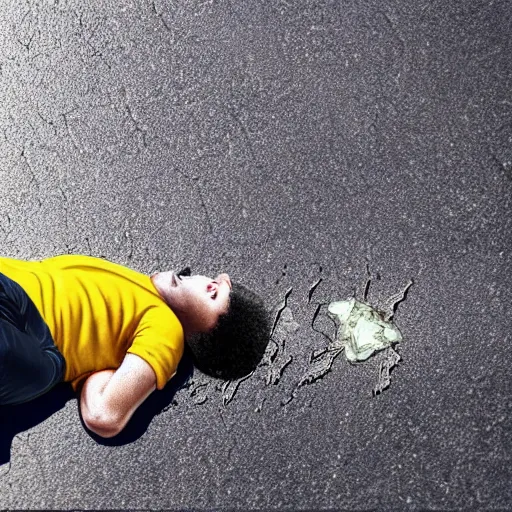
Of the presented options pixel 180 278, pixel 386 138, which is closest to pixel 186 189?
pixel 180 278

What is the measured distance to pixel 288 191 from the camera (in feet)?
7.67

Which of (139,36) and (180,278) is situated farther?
(139,36)

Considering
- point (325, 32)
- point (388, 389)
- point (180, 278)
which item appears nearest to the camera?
point (388, 389)

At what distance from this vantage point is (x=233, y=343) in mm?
2234

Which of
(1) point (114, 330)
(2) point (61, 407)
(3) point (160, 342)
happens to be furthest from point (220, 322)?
(2) point (61, 407)

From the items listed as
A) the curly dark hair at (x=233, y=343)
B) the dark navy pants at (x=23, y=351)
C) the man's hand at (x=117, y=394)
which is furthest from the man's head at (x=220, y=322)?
the dark navy pants at (x=23, y=351)

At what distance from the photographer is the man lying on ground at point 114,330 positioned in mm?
2133

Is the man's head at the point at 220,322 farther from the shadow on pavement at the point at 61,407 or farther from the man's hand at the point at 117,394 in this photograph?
the man's hand at the point at 117,394

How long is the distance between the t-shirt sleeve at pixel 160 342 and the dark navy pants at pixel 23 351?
0.76ft

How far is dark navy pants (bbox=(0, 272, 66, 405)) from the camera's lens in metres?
2.02

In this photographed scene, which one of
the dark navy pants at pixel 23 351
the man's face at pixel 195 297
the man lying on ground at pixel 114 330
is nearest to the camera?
the dark navy pants at pixel 23 351

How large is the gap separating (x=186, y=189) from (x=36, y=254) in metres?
0.54

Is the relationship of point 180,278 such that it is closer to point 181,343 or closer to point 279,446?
point 181,343

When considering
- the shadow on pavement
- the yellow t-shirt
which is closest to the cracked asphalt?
the shadow on pavement
